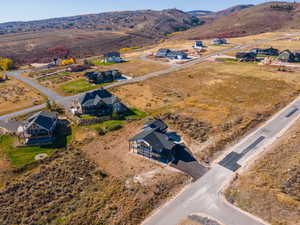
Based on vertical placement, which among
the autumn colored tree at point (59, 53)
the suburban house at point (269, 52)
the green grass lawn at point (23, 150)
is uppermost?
the autumn colored tree at point (59, 53)

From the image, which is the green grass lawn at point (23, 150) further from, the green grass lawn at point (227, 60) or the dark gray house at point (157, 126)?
the green grass lawn at point (227, 60)

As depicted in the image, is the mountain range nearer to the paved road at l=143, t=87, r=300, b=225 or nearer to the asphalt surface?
the asphalt surface

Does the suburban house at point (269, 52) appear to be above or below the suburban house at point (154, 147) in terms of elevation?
above

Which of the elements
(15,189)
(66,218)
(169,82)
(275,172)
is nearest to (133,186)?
(66,218)

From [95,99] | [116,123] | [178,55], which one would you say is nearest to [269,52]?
[178,55]

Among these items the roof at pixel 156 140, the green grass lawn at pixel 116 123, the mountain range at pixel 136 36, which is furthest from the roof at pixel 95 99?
the mountain range at pixel 136 36

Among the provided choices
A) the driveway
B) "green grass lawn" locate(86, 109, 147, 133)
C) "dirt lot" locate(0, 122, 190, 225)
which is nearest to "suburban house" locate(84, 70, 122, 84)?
"green grass lawn" locate(86, 109, 147, 133)
